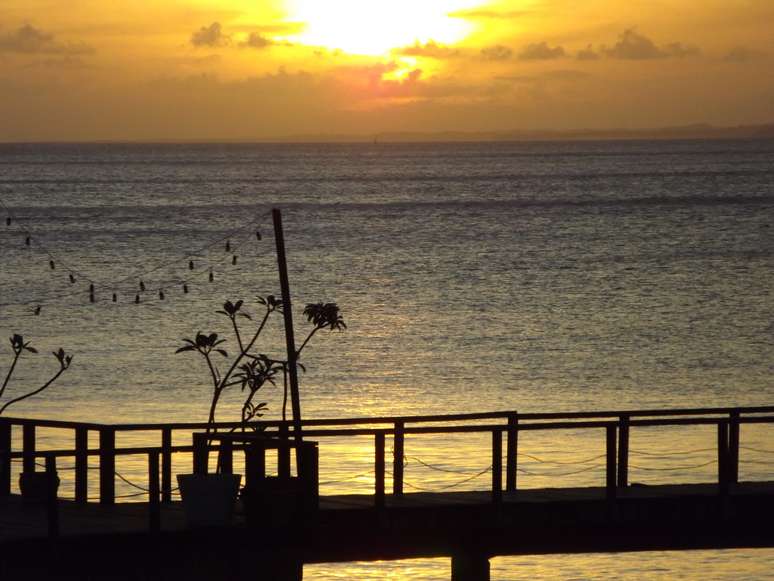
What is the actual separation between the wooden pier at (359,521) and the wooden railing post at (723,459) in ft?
0.06

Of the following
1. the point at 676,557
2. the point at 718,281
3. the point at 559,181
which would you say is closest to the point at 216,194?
the point at 559,181

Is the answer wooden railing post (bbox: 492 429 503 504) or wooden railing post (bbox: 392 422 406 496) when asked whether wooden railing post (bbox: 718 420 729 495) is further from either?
wooden railing post (bbox: 392 422 406 496)

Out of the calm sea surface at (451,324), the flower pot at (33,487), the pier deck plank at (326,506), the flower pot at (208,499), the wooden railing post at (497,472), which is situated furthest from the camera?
the calm sea surface at (451,324)

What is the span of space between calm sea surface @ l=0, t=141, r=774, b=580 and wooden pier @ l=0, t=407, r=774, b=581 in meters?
5.24

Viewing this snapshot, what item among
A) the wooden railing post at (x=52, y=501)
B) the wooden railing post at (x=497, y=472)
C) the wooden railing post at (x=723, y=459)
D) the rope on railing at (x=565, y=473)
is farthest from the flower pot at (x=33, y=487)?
the rope on railing at (x=565, y=473)

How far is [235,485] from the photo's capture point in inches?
575

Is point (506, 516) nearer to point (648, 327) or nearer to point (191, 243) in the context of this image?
point (648, 327)

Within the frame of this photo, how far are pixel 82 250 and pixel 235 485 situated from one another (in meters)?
84.9

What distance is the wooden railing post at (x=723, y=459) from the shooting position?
16.6 metres

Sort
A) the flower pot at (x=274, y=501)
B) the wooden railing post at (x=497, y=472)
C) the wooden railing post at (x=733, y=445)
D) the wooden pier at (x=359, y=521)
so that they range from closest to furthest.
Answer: the wooden pier at (x=359, y=521)
the flower pot at (x=274, y=501)
the wooden railing post at (x=497, y=472)
the wooden railing post at (x=733, y=445)

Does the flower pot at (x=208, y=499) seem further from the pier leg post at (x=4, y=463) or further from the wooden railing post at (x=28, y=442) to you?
the pier leg post at (x=4, y=463)

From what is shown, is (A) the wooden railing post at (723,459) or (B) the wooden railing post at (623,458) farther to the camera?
(B) the wooden railing post at (623,458)

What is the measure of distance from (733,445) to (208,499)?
6154mm

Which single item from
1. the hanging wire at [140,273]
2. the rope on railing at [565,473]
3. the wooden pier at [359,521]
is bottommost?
the hanging wire at [140,273]
